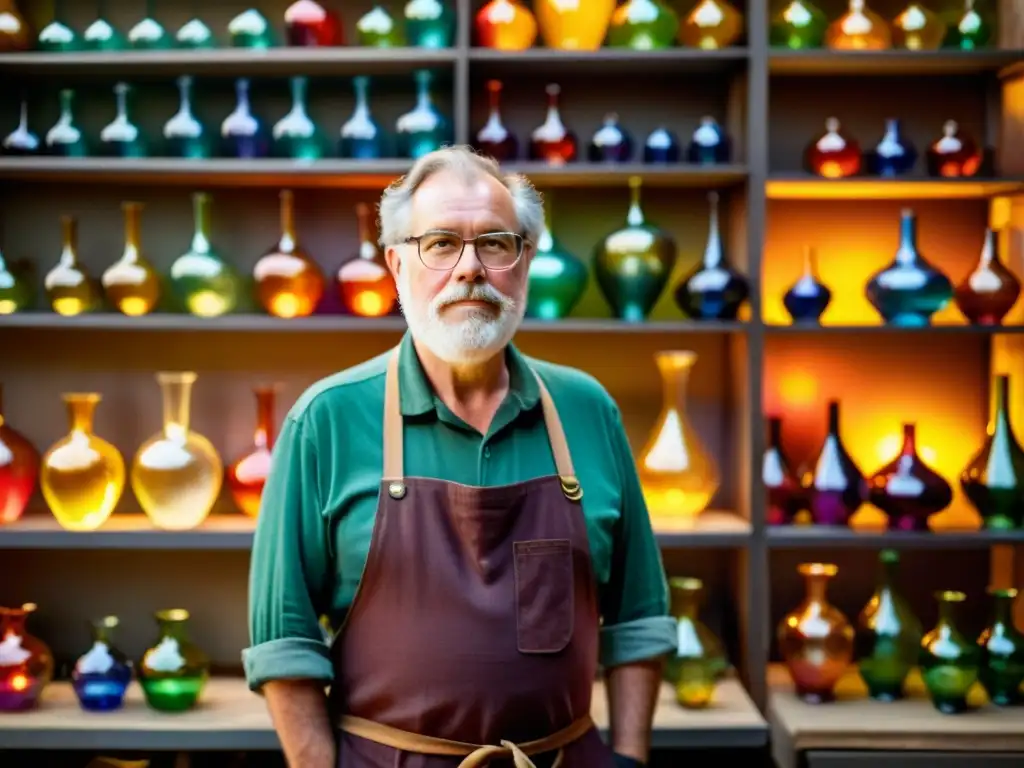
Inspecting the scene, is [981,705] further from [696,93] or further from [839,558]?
[696,93]

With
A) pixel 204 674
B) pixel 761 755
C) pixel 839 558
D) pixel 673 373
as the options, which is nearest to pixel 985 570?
pixel 839 558

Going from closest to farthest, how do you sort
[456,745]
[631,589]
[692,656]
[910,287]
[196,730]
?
[456,745] → [631,589] → [196,730] → [692,656] → [910,287]

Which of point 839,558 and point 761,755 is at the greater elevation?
point 839,558

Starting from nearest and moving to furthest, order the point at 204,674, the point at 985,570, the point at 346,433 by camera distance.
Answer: the point at 346,433 → the point at 204,674 → the point at 985,570

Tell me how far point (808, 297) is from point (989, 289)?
0.42 m

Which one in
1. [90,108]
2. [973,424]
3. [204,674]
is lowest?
[204,674]

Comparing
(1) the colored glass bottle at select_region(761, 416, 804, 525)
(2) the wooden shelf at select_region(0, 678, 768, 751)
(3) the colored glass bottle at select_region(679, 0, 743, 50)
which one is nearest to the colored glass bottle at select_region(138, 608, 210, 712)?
(2) the wooden shelf at select_region(0, 678, 768, 751)

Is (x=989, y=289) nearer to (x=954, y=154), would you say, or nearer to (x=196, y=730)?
(x=954, y=154)

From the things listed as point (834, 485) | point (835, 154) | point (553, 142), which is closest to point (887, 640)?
point (834, 485)

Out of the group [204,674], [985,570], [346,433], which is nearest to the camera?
[346,433]

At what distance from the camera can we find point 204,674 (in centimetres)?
260

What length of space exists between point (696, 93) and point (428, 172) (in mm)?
1654

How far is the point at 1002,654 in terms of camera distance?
2586 millimetres

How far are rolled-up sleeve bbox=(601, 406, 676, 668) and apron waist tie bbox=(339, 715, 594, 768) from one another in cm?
17
